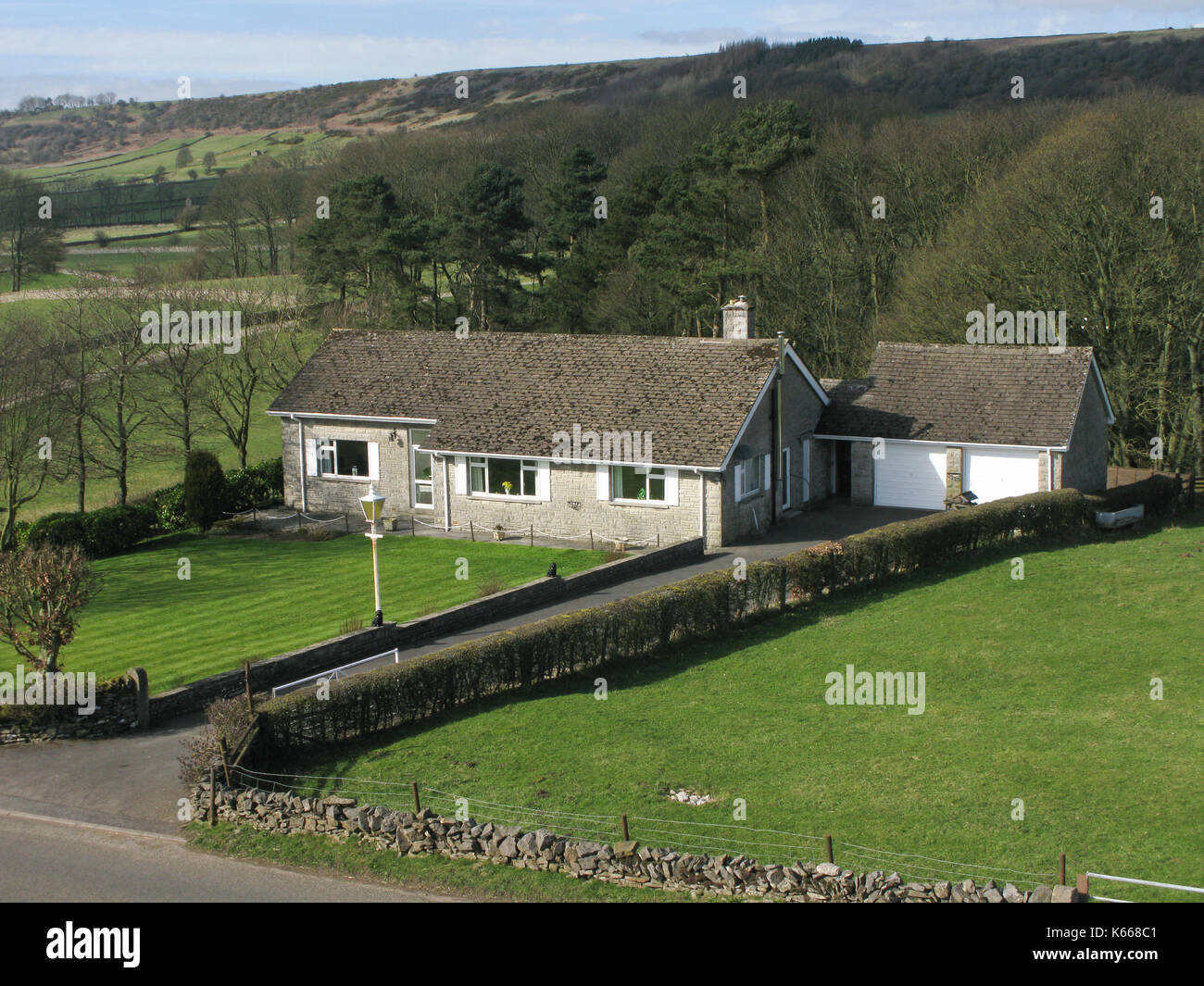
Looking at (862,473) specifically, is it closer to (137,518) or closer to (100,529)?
(137,518)

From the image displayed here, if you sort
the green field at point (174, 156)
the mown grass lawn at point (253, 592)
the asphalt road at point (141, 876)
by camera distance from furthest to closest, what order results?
the green field at point (174, 156), the mown grass lawn at point (253, 592), the asphalt road at point (141, 876)

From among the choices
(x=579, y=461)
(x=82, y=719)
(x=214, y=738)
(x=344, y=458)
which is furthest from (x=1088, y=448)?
(x=82, y=719)

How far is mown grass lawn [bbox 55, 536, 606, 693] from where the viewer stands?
2634cm

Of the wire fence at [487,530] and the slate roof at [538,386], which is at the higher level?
the slate roof at [538,386]

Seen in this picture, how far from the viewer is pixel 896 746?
19.4 metres

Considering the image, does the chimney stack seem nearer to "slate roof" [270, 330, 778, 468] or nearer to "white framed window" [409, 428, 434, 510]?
"slate roof" [270, 330, 778, 468]

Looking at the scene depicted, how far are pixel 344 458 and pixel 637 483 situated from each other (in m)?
10.7

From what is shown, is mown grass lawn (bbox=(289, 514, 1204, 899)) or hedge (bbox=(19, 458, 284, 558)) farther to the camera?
hedge (bbox=(19, 458, 284, 558))

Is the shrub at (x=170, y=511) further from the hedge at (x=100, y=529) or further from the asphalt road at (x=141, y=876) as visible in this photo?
the asphalt road at (x=141, y=876)

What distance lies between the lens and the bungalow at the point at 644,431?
1405 inches

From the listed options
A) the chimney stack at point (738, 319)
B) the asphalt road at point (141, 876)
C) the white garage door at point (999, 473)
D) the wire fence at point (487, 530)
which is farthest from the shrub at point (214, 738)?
the white garage door at point (999, 473)

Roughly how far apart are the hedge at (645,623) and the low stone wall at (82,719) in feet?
12.2

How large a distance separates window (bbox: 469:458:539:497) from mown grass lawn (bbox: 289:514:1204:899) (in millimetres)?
12054

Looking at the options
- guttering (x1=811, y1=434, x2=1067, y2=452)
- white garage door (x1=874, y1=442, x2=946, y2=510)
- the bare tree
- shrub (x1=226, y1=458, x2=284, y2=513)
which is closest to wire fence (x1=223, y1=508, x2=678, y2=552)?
shrub (x1=226, y1=458, x2=284, y2=513)
